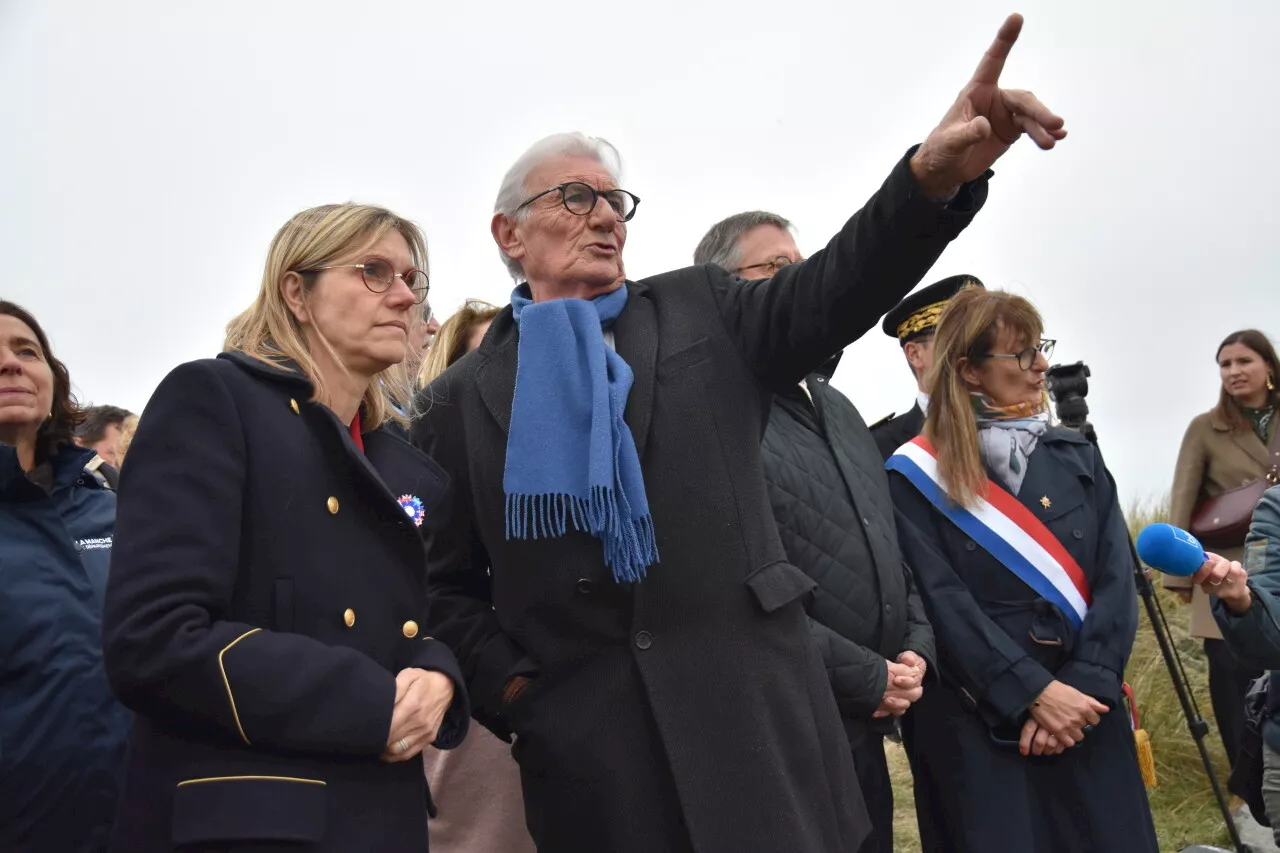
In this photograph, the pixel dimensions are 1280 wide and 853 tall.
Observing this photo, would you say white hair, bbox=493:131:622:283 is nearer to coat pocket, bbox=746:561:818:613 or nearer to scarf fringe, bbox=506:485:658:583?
scarf fringe, bbox=506:485:658:583

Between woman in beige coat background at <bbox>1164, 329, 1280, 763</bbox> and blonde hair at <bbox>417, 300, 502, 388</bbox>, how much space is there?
373cm

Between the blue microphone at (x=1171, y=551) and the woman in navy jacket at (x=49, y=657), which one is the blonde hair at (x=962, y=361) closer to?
the blue microphone at (x=1171, y=551)

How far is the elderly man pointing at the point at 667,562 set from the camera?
2260 millimetres

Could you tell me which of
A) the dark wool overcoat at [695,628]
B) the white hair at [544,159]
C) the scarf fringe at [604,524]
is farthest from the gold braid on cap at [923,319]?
the scarf fringe at [604,524]

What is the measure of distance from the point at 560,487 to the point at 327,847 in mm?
813

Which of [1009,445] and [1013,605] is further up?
[1009,445]

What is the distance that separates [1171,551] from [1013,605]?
0.81 metres

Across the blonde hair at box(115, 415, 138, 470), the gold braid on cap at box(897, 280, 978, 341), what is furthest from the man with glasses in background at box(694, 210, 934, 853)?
the blonde hair at box(115, 415, 138, 470)

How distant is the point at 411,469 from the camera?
2.48m

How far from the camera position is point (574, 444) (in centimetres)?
244

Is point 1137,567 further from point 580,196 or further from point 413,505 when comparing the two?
point 413,505

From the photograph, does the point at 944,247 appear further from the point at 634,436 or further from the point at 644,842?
the point at 644,842

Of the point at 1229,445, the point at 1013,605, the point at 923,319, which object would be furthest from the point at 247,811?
the point at 1229,445

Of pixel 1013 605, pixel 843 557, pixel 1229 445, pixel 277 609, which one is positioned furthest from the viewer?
pixel 1229 445
